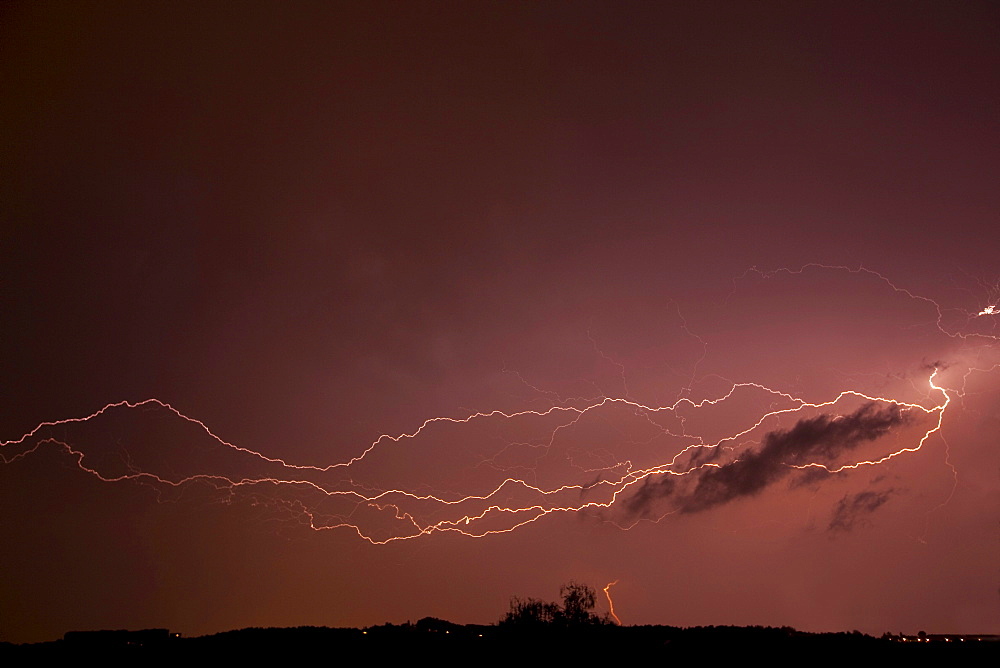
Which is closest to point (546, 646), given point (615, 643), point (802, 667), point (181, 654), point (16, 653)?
point (615, 643)

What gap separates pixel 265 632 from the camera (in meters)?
26.6

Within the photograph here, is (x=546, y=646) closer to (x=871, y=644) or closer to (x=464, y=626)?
(x=871, y=644)

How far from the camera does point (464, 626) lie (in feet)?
135

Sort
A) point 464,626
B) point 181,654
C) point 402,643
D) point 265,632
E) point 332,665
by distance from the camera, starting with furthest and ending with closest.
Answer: point 464,626
point 265,632
point 402,643
point 181,654
point 332,665

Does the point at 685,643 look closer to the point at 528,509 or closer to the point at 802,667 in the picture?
the point at 802,667

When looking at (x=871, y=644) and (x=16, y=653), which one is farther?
(x=16, y=653)

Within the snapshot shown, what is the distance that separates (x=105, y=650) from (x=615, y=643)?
47.7ft

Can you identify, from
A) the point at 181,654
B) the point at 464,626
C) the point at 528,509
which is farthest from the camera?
the point at 464,626

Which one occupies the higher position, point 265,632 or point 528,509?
point 528,509

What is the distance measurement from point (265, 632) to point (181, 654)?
257 inches

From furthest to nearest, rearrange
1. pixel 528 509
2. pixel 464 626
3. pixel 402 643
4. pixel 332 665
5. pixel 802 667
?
pixel 464 626 → pixel 528 509 → pixel 402 643 → pixel 332 665 → pixel 802 667

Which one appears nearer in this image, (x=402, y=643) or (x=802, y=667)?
(x=802, y=667)

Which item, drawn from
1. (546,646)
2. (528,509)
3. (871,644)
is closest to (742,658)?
(871,644)

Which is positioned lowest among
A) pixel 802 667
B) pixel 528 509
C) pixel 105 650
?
pixel 802 667
